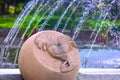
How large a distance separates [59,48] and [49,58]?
0.67 feet

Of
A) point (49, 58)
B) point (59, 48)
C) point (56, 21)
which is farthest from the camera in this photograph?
point (56, 21)

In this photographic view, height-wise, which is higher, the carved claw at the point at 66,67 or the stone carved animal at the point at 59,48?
the stone carved animal at the point at 59,48

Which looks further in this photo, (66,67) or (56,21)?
(56,21)

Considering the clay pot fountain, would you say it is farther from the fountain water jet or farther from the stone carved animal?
the fountain water jet

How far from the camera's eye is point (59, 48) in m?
5.56

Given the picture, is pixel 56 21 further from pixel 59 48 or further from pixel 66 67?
pixel 66 67

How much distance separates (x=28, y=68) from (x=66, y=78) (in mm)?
460

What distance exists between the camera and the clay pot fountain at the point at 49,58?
531 cm

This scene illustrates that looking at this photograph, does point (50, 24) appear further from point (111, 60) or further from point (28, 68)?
point (28, 68)

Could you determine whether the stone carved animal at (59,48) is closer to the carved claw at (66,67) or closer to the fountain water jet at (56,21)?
the carved claw at (66,67)

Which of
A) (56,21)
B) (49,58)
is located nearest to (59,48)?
(49,58)

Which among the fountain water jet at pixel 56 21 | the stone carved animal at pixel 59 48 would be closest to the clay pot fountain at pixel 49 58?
the stone carved animal at pixel 59 48

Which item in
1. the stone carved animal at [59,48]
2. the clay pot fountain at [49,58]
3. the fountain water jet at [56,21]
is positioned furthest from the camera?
the fountain water jet at [56,21]

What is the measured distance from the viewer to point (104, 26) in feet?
50.1
